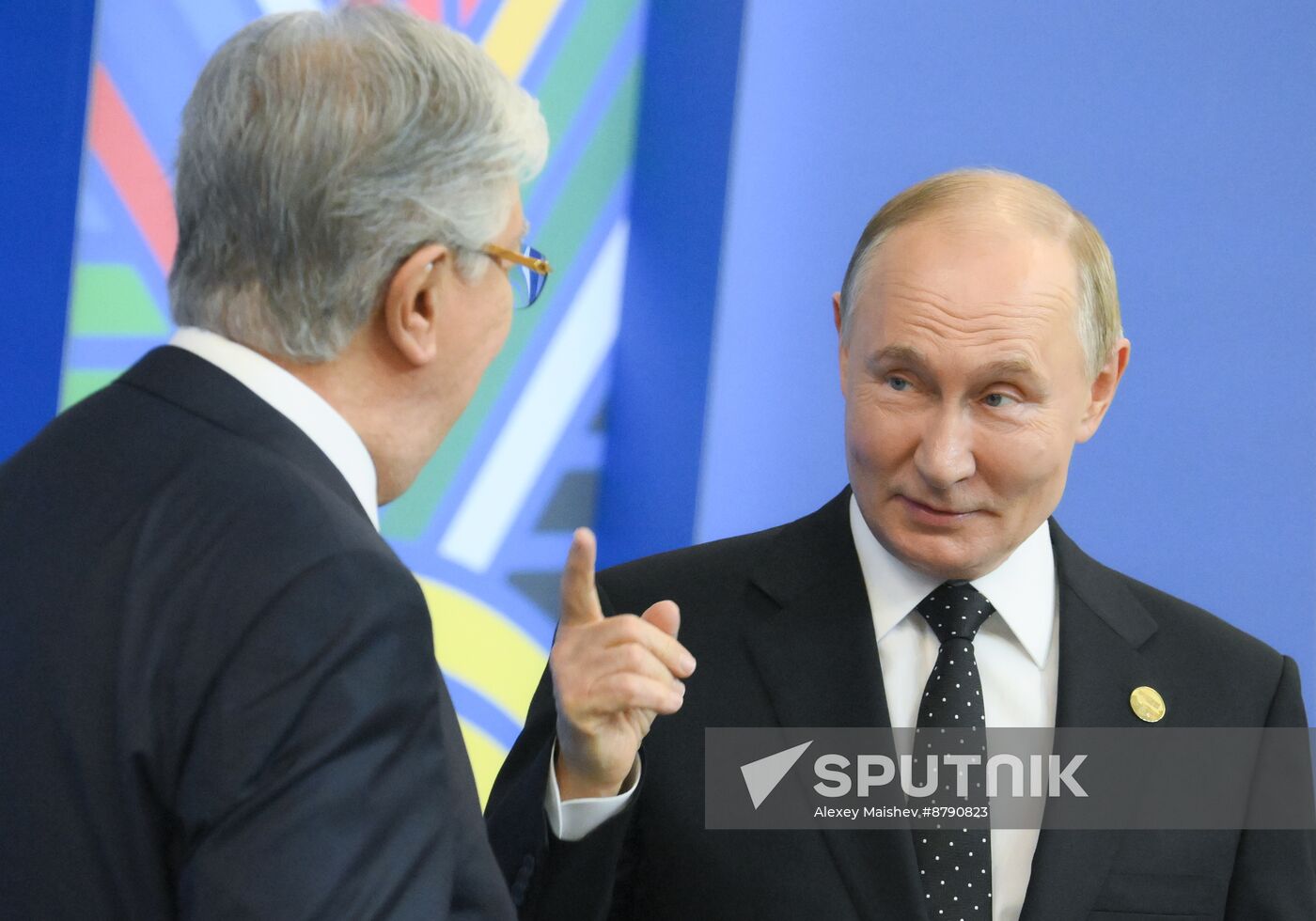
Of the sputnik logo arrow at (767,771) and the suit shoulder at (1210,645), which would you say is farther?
the suit shoulder at (1210,645)

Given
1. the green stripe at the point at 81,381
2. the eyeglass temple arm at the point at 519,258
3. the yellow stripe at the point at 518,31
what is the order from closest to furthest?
the eyeglass temple arm at the point at 519,258 → the green stripe at the point at 81,381 → the yellow stripe at the point at 518,31

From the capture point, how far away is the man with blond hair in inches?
66.2

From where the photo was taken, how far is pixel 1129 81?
130 inches

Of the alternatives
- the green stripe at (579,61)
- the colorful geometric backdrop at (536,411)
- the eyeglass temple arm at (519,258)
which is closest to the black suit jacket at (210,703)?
the eyeglass temple arm at (519,258)

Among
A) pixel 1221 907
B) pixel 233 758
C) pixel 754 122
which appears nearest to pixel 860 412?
pixel 1221 907

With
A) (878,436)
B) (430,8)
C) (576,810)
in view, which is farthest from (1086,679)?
(430,8)

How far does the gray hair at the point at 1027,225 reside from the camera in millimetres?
1879

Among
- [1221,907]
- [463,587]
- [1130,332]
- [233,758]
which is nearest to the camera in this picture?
[233,758]

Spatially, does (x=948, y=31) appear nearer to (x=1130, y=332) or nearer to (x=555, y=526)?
(x=1130, y=332)

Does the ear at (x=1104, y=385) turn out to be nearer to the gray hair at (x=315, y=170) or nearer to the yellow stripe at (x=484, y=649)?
the gray hair at (x=315, y=170)

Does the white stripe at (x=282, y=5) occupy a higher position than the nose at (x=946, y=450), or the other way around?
the white stripe at (x=282, y=5)

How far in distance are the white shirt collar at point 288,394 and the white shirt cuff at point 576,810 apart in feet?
1.72

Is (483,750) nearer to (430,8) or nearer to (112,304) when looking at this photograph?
(112,304)

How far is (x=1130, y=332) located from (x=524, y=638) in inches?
61.1
